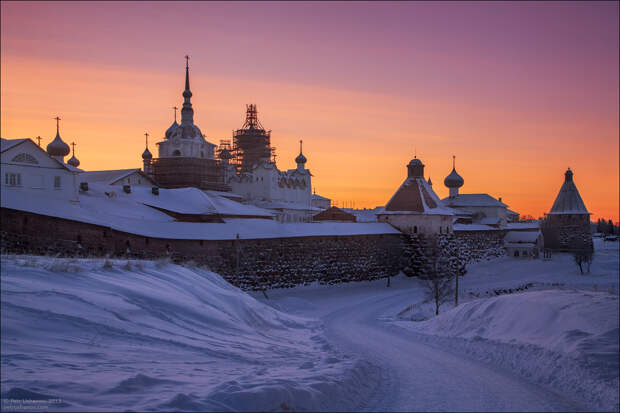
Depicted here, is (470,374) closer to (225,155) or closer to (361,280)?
(361,280)

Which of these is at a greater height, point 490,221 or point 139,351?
point 490,221

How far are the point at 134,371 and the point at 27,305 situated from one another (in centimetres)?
230

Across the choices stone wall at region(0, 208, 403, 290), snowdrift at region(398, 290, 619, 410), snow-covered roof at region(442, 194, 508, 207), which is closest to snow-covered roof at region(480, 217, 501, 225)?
snow-covered roof at region(442, 194, 508, 207)

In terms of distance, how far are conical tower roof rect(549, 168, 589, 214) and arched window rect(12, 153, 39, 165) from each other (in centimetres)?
4710

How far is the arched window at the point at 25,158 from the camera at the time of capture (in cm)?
2153

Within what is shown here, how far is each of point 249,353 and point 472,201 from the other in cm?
4756

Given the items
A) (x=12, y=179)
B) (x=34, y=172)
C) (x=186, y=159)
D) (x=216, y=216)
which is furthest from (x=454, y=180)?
(x=12, y=179)

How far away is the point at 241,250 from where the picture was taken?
2417cm

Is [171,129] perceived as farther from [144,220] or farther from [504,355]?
[504,355]

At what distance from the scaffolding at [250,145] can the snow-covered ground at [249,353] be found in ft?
157

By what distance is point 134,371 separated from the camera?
21.2 feet

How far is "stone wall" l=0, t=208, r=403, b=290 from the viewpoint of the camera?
17.0 meters

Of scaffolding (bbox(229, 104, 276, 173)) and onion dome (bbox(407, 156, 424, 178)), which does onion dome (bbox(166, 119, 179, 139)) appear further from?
onion dome (bbox(407, 156, 424, 178))

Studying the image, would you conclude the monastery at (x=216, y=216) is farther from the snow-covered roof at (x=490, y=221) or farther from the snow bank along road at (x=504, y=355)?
the snow bank along road at (x=504, y=355)
